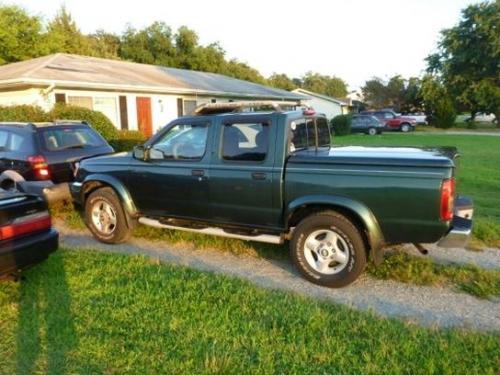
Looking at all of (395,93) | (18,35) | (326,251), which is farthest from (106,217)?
(395,93)

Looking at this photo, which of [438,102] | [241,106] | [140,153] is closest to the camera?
[241,106]

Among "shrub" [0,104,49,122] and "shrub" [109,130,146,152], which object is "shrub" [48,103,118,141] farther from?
"shrub" [0,104,49,122]

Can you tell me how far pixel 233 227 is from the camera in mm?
5035

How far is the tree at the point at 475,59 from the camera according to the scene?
125ft

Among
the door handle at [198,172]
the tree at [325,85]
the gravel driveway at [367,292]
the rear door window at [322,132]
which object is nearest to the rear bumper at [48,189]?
the gravel driveway at [367,292]

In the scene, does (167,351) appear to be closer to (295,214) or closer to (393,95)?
(295,214)

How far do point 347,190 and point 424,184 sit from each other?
2.39 ft

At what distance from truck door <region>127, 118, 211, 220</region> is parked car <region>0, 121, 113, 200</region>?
222 centimetres

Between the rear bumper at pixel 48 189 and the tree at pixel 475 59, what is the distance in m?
41.0

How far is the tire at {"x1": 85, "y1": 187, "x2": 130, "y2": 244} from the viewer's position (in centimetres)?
573

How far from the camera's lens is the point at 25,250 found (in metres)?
4.02

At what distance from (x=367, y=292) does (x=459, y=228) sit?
1115mm

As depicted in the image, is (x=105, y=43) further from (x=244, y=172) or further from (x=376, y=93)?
(x=244, y=172)

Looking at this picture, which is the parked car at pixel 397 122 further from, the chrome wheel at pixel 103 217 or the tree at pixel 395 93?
the chrome wheel at pixel 103 217
